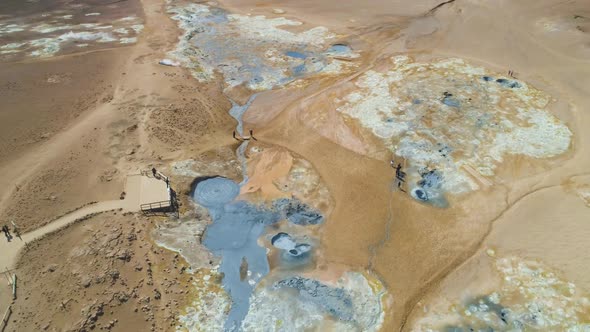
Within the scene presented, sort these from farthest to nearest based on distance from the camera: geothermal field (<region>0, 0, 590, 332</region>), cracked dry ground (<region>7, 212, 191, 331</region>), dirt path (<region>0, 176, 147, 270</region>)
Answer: dirt path (<region>0, 176, 147, 270</region>)
geothermal field (<region>0, 0, 590, 332</region>)
cracked dry ground (<region>7, 212, 191, 331</region>)

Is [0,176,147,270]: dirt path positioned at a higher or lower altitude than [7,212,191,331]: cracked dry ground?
higher

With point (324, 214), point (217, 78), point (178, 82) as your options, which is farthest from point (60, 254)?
point (217, 78)

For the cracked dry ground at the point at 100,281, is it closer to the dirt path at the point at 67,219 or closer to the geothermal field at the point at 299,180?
the geothermal field at the point at 299,180

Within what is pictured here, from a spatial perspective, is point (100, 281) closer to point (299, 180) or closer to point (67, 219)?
point (67, 219)

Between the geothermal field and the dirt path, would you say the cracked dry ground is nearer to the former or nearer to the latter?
the geothermal field

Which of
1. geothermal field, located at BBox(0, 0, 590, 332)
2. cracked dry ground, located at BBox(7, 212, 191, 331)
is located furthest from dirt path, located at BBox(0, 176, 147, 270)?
cracked dry ground, located at BBox(7, 212, 191, 331)

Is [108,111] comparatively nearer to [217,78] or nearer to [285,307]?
[217,78]

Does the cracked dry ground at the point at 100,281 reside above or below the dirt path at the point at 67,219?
below

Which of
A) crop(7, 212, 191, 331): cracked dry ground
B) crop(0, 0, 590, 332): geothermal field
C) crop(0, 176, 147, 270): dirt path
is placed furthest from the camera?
crop(0, 176, 147, 270): dirt path

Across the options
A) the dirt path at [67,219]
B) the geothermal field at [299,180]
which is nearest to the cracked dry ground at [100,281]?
the geothermal field at [299,180]

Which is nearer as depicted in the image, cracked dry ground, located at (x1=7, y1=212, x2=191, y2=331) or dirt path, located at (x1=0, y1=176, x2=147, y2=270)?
cracked dry ground, located at (x1=7, y1=212, x2=191, y2=331)
